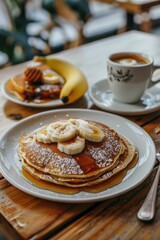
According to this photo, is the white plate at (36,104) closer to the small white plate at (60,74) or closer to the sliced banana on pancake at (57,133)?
the small white plate at (60,74)

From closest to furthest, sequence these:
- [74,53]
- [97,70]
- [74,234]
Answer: [74,234]
[97,70]
[74,53]

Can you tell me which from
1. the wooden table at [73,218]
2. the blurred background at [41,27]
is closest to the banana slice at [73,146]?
the wooden table at [73,218]

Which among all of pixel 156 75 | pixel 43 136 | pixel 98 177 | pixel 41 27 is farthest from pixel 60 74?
pixel 41 27

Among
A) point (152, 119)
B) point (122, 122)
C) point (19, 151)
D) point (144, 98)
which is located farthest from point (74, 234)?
point (144, 98)

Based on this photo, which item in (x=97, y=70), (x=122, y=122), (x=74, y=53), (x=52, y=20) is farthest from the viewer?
(x=52, y=20)

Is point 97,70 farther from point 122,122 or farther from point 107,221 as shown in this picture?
point 107,221

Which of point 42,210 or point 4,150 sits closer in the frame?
point 42,210
